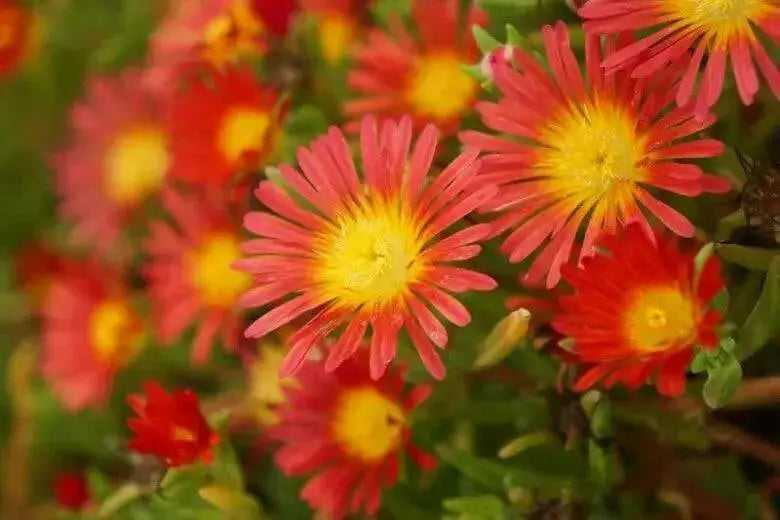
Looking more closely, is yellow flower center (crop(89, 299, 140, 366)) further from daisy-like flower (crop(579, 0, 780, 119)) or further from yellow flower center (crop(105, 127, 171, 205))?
daisy-like flower (crop(579, 0, 780, 119))

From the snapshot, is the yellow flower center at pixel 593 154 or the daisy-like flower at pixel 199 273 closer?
the yellow flower center at pixel 593 154

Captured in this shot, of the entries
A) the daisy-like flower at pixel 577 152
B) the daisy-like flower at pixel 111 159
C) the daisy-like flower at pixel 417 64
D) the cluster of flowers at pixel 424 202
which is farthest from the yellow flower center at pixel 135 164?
the daisy-like flower at pixel 577 152

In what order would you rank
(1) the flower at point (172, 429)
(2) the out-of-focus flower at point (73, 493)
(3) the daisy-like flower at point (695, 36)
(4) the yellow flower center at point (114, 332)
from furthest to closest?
(4) the yellow flower center at point (114, 332) → (2) the out-of-focus flower at point (73, 493) → (1) the flower at point (172, 429) → (3) the daisy-like flower at point (695, 36)

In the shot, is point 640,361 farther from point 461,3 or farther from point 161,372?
point 161,372

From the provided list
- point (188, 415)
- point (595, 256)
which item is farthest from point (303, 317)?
point (595, 256)

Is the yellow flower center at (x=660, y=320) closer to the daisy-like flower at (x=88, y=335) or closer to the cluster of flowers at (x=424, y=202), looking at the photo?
the cluster of flowers at (x=424, y=202)

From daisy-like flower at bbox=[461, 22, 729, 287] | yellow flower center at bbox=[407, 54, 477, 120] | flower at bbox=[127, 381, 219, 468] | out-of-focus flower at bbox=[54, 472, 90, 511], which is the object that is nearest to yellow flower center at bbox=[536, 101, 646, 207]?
daisy-like flower at bbox=[461, 22, 729, 287]

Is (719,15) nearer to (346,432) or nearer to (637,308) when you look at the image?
(637,308)
